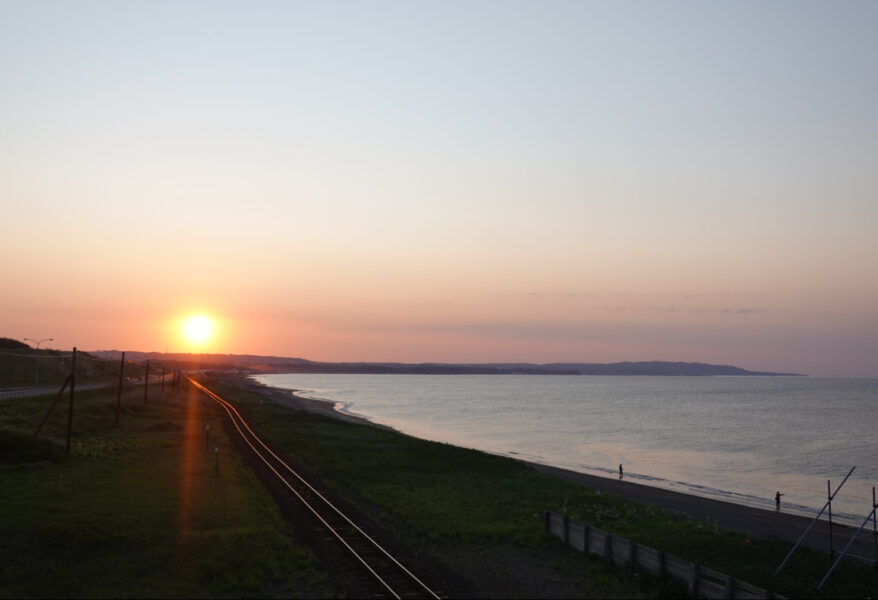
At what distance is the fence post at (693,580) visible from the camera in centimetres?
2086

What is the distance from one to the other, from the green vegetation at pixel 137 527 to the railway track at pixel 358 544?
1.82 meters

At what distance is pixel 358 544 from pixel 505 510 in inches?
449

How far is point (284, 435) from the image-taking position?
69688mm

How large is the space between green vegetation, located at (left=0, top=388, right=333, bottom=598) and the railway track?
1815 millimetres

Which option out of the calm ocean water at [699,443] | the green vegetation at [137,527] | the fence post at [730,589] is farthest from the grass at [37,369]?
the fence post at [730,589]

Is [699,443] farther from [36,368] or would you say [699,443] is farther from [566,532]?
[36,368]

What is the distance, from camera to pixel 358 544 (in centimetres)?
2692

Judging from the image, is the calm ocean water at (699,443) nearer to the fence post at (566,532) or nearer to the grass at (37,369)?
the fence post at (566,532)

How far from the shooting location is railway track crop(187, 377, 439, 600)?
2155cm

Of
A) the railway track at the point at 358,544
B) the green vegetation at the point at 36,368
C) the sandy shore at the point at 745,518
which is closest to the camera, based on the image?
the railway track at the point at 358,544

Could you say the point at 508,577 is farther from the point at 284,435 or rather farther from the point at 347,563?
the point at 284,435

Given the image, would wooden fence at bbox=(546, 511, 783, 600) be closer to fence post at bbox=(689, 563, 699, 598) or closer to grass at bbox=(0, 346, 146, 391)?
fence post at bbox=(689, 563, 699, 598)

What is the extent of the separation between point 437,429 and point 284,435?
49.8 m

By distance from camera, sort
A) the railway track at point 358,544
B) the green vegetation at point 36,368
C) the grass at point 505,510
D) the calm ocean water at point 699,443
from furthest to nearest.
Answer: the green vegetation at point 36,368, the calm ocean water at point 699,443, the grass at point 505,510, the railway track at point 358,544
